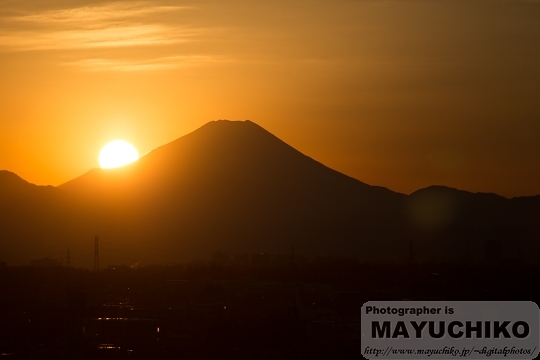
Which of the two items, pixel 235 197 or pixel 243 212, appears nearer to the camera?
pixel 243 212

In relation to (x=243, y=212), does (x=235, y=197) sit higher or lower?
higher

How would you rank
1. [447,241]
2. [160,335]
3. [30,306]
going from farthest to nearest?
[447,241]
[30,306]
[160,335]

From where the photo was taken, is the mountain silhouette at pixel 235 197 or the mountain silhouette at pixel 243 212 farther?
the mountain silhouette at pixel 235 197

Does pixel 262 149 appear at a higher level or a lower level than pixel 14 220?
higher

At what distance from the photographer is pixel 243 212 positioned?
94562 millimetres

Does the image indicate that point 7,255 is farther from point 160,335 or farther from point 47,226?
point 160,335

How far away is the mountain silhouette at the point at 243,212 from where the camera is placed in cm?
7238

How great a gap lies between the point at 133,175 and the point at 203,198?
1475cm

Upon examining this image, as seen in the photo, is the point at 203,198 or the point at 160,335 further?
the point at 203,198

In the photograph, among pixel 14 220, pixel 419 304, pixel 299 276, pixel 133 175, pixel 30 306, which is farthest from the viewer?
pixel 133 175

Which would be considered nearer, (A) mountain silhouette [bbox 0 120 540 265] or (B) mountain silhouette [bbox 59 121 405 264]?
(A) mountain silhouette [bbox 0 120 540 265]

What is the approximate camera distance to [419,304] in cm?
1588

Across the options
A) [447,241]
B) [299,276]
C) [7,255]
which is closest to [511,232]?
[447,241]

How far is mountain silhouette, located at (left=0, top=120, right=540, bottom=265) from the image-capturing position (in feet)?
237
